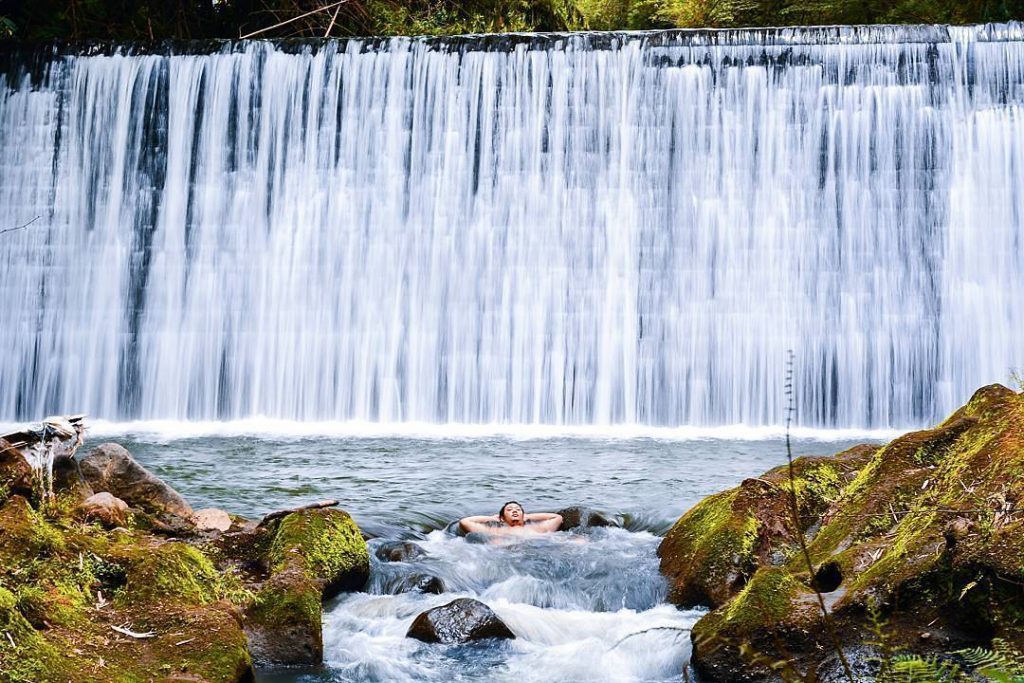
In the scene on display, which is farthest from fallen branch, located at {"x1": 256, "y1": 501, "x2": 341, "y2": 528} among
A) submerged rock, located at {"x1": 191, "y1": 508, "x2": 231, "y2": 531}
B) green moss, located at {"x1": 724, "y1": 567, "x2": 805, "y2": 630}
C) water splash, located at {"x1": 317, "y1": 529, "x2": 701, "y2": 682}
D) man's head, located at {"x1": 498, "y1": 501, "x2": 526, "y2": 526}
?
green moss, located at {"x1": 724, "y1": 567, "x2": 805, "y2": 630}

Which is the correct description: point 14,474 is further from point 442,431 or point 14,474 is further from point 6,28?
point 6,28

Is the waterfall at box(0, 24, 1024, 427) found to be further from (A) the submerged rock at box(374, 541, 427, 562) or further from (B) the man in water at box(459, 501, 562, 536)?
(A) the submerged rock at box(374, 541, 427, 562)

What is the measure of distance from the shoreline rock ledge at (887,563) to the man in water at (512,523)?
1.59m

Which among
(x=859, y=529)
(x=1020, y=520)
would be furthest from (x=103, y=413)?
(x=1020, y=520)

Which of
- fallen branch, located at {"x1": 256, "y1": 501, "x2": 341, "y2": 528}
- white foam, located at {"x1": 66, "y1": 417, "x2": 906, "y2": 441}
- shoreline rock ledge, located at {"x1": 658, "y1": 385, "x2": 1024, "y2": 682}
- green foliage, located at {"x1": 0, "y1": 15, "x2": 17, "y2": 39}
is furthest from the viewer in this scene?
green foliage, located at {"x1": 0, "y1": 15, "x2": 17, "y2": 39}

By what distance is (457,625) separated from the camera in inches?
230

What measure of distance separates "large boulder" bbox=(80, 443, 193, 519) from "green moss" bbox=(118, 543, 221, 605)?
119 centimetres

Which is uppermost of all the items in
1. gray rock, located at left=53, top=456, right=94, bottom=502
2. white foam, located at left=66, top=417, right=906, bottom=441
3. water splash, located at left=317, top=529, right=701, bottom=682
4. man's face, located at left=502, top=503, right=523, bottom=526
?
white foam, located at left=66, top=417, right=906, bottom=441

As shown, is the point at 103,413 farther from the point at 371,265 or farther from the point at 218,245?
the point at 371,265

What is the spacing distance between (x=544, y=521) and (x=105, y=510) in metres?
2.97

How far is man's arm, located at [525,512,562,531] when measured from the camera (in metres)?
7.89

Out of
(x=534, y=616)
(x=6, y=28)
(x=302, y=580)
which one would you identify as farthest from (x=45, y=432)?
(x=6, y=28)

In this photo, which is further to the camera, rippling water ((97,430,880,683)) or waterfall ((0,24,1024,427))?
waterfall ((0,24,1024,427))

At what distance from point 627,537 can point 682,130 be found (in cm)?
799
